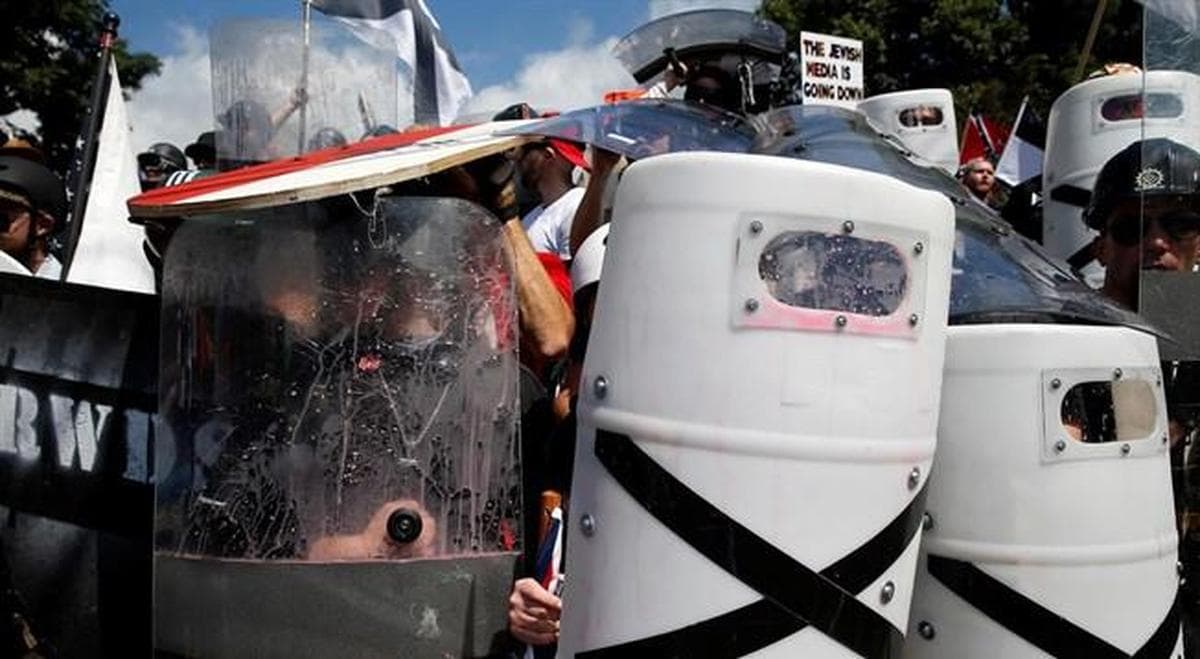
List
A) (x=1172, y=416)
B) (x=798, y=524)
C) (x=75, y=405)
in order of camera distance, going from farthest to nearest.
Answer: (x=1172, y=416)
(x=75, y=405)
(x=798, y=524)

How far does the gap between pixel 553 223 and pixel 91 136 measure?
1.95m

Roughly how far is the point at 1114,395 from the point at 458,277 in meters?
1.19

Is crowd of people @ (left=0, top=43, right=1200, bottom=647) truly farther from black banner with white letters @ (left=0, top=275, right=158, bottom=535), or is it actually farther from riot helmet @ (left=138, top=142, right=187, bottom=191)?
riot helmet @ (left=138, top=142, right=187, bottom=191)

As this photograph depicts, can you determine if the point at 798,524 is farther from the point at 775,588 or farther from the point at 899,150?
the point at 899,150

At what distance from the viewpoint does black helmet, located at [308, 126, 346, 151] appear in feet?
10.0

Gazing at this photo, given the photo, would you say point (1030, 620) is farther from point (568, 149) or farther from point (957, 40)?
point (957, 40)

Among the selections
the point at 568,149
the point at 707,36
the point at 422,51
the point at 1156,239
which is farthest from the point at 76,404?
the point at 1156,239

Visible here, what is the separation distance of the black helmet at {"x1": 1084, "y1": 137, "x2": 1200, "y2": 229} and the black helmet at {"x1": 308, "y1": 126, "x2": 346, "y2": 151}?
207 centimetres

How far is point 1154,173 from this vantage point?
3.38 metres

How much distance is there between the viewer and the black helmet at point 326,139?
3062 mm

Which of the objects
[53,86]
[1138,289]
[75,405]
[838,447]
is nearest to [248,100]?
[75,405]

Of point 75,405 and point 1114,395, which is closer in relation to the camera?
point 1114,395

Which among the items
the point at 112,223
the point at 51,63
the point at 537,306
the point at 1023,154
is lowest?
the point at 537,306

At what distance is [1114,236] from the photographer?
358cm
